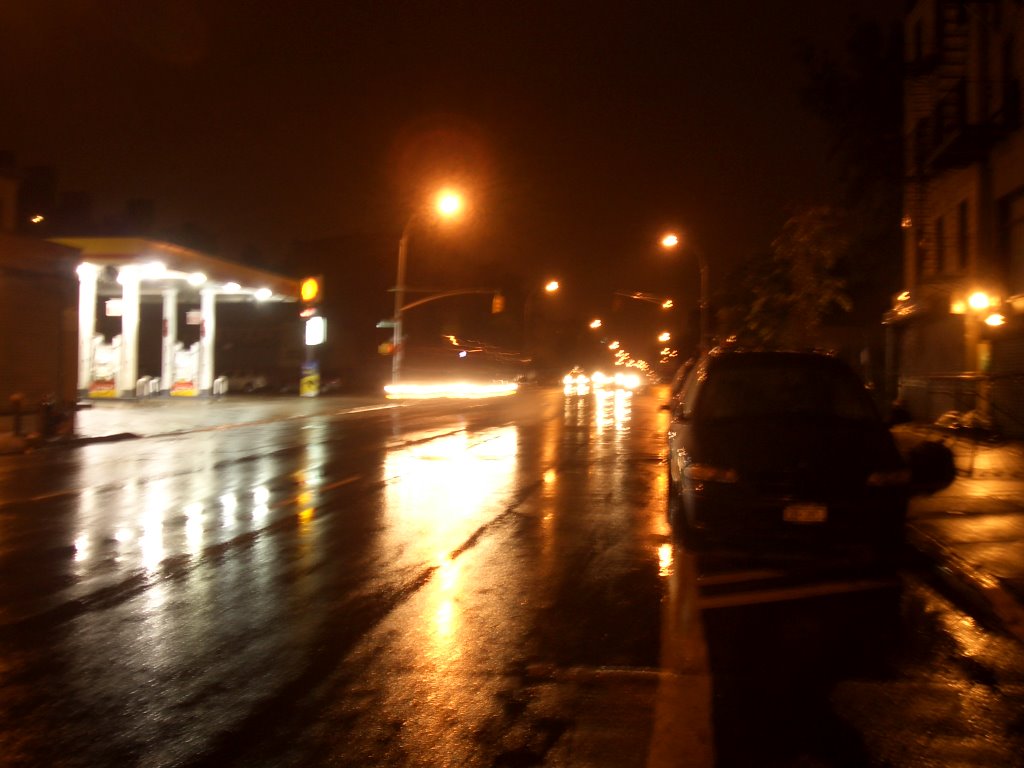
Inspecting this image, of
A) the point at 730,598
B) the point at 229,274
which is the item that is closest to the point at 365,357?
the point at 229,274

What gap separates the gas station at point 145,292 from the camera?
3966cm

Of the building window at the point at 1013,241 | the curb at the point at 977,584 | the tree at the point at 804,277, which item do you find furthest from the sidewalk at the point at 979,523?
the tree at the point at 804,277

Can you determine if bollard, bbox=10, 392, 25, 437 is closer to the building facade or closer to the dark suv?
the dark suv

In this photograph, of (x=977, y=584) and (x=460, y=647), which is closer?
(x=460, y=647)

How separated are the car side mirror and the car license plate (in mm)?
5770

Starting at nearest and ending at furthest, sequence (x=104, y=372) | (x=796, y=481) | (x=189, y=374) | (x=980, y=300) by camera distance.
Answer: (x=796, y=481)
(x=980, y=300)
(x=104, y=372)
(x=189, y=374)

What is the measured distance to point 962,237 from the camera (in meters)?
24.3

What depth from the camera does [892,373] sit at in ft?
95.7

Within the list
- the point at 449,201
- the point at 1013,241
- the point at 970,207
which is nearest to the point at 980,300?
the point at 1013,241

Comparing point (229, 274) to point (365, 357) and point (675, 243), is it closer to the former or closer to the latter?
point (675, 243)

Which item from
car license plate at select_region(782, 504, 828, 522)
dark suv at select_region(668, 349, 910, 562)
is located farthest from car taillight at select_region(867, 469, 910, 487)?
car license plate at select_region(782, 504, 828, 522)

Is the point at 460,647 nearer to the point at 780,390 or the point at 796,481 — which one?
the point at 796,481

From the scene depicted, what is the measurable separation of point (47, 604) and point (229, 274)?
130 ft

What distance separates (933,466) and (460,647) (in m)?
9.13
